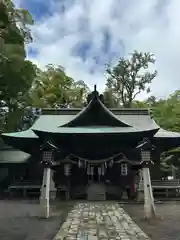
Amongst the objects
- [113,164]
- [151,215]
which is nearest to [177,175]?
[113,164]

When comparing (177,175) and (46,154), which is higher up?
(46,154)

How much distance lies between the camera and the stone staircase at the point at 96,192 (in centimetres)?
1889

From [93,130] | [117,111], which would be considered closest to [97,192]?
[93,130]

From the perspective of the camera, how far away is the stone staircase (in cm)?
1889

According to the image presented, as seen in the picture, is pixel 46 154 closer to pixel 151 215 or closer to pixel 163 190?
pixel 151 215

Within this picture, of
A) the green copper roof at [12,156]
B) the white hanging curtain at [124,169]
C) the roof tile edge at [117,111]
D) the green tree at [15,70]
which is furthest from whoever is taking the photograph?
the roof tile edge at [117,111]

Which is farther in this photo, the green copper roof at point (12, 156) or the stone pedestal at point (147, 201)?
the green copper roof at point (12, 156)

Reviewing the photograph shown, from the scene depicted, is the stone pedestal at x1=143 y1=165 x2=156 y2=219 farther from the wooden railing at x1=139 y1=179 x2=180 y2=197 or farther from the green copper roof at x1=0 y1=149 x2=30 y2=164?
the green copper roof at x1=0 y1=149 x2=30 y2=164

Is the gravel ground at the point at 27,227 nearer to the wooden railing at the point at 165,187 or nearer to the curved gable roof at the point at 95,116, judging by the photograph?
the curved gable roof at the point at 95,116

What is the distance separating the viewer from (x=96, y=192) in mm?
19016

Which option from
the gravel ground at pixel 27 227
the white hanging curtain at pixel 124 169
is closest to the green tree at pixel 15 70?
the gravel ground at pixel 27 227

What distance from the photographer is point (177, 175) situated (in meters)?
27.0

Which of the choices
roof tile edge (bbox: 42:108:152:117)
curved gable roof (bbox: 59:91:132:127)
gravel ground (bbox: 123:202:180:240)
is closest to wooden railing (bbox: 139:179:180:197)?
curved gable roof (bbox: 59:91:132:127)

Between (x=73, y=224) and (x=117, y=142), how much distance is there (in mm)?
10483
